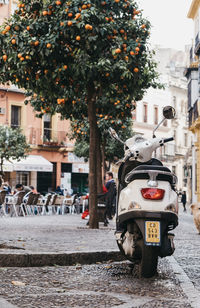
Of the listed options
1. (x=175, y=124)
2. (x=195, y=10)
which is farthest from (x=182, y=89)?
(x=195, y=10)

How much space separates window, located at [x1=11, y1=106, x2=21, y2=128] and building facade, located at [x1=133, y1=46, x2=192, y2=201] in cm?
1942

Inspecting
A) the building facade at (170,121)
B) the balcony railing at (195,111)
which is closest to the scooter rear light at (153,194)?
the balcony railing at (195,111)

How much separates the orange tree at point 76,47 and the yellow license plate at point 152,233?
7.11m

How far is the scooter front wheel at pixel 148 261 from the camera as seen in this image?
664 cm

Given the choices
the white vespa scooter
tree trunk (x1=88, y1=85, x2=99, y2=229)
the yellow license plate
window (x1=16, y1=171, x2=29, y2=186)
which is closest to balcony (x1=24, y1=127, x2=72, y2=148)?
window (x1=16, y1=171, x2=29, y2=186)

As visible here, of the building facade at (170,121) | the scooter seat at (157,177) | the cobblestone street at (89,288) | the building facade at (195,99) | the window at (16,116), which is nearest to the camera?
the cobblestone street at (89,288)

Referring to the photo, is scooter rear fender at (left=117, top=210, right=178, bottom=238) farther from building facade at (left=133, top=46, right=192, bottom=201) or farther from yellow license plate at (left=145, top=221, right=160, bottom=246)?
building facade at (left=133, top=46, right=192, bottom=201)

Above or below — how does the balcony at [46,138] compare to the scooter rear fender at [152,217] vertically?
above

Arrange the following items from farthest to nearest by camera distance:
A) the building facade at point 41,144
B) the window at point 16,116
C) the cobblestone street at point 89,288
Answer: the window at point 16,116 < the building facade at point 41,144 < the cobblestone street at point 89,288

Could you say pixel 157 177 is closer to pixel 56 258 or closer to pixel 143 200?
pixel 143 200

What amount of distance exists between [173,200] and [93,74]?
718cm

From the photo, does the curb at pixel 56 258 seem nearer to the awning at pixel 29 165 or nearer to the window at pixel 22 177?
the awning at pixel 29 165

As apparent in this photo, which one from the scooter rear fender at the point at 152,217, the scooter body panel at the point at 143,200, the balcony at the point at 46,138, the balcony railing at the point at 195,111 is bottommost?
the scooter rear fender at the point at 152,217

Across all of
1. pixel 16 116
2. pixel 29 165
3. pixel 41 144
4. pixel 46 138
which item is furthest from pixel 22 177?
pixel 29 165
